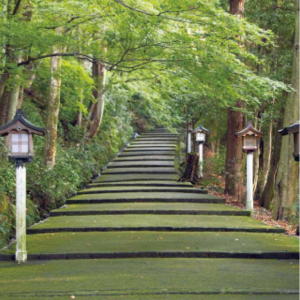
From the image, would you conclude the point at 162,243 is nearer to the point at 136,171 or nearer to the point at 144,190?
the point at 144,190

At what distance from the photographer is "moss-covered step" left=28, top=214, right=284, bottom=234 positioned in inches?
350

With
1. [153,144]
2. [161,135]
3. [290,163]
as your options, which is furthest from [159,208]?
[161,135]

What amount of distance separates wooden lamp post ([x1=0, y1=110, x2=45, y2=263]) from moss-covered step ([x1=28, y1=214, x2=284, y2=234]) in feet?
6.91

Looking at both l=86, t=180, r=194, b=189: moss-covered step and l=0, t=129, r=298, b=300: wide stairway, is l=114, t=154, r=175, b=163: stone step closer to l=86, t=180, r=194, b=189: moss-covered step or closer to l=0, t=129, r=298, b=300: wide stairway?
l=86, t=180, r=194, b=189: moss-covered step

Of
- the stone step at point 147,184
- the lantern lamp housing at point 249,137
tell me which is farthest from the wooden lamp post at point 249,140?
the stone step at point 147,184

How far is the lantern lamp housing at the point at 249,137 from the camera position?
36.1ft

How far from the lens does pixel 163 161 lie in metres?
19.2

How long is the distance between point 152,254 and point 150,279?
1.31 metres

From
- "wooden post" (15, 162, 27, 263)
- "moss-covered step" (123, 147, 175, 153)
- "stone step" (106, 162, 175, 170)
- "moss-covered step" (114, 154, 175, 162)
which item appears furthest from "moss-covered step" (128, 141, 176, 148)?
"wooden post" (15, 162, 27, 263)

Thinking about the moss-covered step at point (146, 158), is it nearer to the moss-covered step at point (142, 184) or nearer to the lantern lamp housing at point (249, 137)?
the moss-covered step at point (142, 184)

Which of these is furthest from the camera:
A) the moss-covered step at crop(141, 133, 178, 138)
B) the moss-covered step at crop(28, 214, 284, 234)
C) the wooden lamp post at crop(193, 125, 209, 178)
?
the moss-covered step at crop(141, 133, 178, 138)

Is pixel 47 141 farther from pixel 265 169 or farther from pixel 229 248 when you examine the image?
pixel 265 169

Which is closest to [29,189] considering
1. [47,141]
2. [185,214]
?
[47,141]

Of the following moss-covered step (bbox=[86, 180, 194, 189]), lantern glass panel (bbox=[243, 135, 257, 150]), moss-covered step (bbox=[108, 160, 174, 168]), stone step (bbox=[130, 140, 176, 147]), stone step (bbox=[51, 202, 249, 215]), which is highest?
stone step (bbox=[130, 140, 176, 147])
